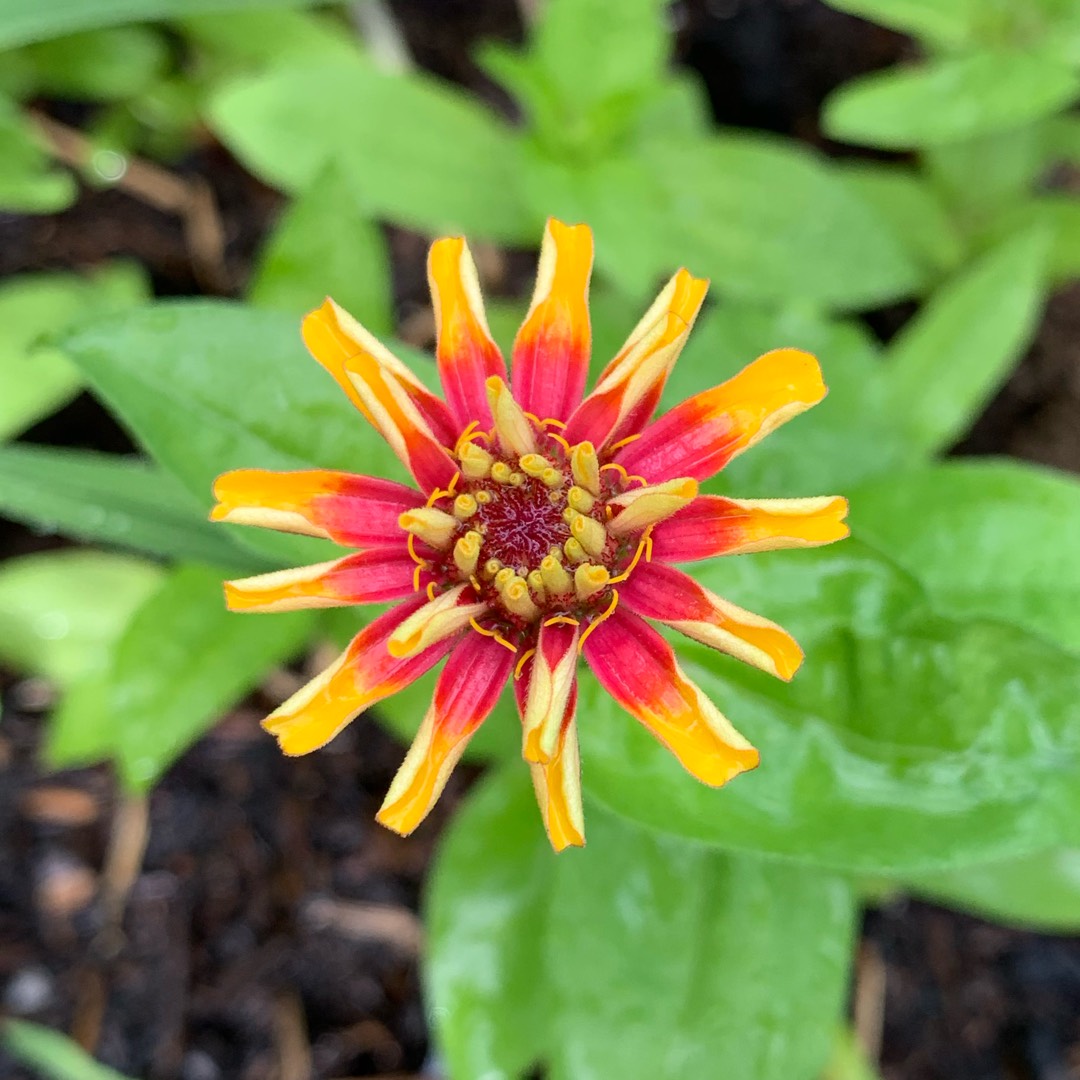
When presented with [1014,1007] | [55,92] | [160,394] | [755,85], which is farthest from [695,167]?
[1014,1007]

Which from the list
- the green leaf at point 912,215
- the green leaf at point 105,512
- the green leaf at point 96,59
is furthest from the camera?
the green leaf at point 96,59

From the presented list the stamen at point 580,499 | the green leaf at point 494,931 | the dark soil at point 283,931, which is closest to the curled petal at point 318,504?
the stamen at point 580,499

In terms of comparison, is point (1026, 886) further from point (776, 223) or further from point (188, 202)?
point (188, 202)

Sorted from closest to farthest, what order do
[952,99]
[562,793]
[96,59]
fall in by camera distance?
1. [562,793]
2. [952,99]
3. [96,59]

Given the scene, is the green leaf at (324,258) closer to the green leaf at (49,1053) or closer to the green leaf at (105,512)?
the green leaf at (105,512)

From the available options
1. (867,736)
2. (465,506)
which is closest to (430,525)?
(465,506)
